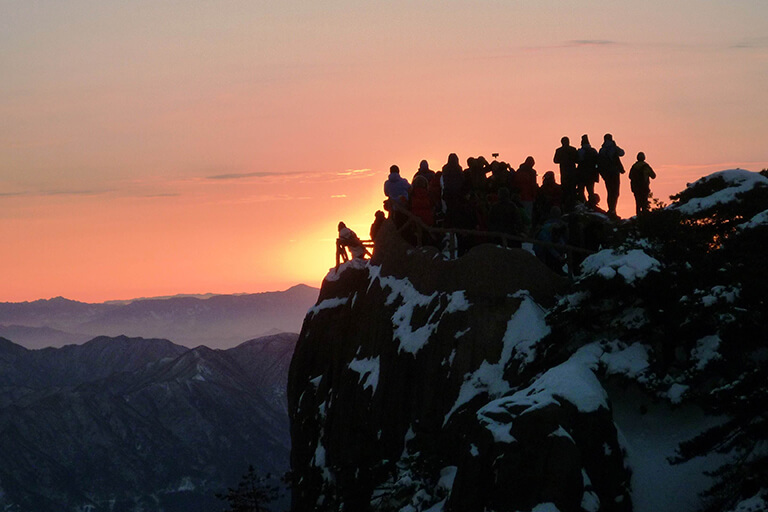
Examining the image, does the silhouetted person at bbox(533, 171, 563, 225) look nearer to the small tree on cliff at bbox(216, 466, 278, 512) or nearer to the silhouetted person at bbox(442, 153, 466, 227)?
the silhouetted person at bbox(442, 153, 466, 227)

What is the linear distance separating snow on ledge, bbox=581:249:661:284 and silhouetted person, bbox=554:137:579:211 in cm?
1047

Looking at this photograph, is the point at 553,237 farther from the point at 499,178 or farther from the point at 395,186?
the point at 395,186

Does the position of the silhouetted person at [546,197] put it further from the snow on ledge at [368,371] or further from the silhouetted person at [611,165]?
the snow on ledge at [368,371]

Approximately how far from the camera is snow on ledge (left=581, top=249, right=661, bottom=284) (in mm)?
19281

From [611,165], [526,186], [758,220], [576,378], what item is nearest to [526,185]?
[526,186]

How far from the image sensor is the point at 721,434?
1708cm

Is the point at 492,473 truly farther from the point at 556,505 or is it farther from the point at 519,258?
the point at 519,258

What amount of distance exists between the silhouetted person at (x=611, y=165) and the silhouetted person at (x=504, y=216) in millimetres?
6595

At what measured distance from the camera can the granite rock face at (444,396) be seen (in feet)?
52.7

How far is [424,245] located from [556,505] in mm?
13584

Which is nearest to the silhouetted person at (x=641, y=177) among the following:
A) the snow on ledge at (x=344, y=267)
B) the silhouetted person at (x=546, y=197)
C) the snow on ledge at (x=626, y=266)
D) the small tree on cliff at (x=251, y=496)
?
the silhouetted person at (x=546, y=197)

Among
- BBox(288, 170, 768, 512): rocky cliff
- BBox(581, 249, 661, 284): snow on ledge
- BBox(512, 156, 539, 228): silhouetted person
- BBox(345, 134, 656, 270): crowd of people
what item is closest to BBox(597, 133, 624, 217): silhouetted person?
BBox(345, 134, 656, 270): crowd of people

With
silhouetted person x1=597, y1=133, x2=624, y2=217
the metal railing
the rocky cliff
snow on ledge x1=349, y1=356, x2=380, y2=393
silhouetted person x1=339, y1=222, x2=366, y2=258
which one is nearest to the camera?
the rocky cliff

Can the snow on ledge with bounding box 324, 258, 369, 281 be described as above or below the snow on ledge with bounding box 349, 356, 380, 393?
above
